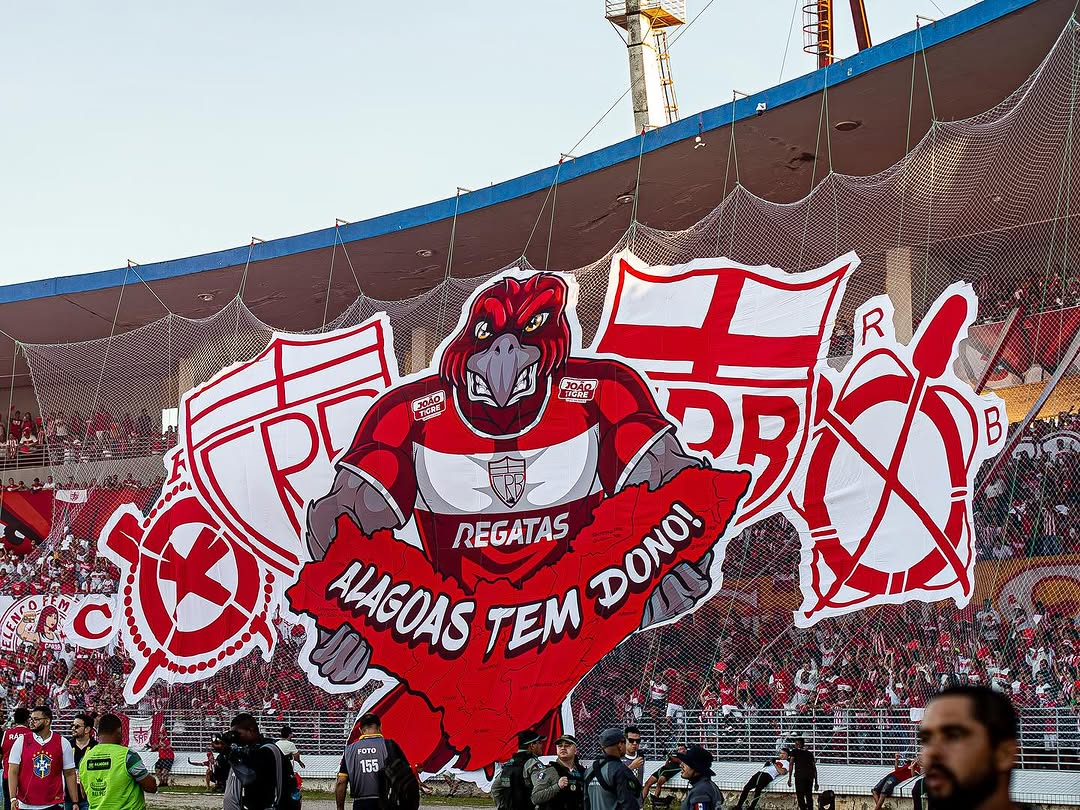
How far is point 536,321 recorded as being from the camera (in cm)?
1489

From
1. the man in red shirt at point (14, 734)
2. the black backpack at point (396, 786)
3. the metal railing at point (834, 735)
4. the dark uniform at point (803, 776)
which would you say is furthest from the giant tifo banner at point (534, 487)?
the man in red shirt at point (14, 734)

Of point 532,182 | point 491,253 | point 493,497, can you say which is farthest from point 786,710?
point 491,253

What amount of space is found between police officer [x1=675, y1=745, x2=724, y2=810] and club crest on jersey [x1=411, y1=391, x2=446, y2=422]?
24.4ft

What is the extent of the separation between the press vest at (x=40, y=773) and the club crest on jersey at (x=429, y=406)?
6.09 m

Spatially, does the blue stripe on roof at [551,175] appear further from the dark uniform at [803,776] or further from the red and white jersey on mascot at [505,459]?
the dark uniform at [803,776]

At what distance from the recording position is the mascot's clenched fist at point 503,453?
13891 millimetres

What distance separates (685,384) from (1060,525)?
12.8ft

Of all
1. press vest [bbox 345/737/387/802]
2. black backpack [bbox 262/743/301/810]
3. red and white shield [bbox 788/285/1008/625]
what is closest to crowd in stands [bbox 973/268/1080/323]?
red and white shield [bbox 788/285/1008/625]

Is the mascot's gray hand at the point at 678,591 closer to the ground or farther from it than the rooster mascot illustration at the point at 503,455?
closer to the ground

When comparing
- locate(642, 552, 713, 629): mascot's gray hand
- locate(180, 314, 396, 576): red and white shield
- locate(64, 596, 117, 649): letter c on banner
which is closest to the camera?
locate(642, 552, 713, 629): mascot's gray hand

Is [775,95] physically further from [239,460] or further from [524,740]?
[524,740]

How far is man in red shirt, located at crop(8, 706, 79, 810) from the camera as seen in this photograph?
1037 centimetres

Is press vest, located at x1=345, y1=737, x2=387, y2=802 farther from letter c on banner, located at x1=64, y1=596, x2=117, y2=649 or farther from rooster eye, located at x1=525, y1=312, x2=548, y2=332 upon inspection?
letter c on banner, located at x1=64, y1=596, x2=117, y2=649

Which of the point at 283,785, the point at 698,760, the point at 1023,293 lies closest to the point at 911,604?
the point at 1023,293
